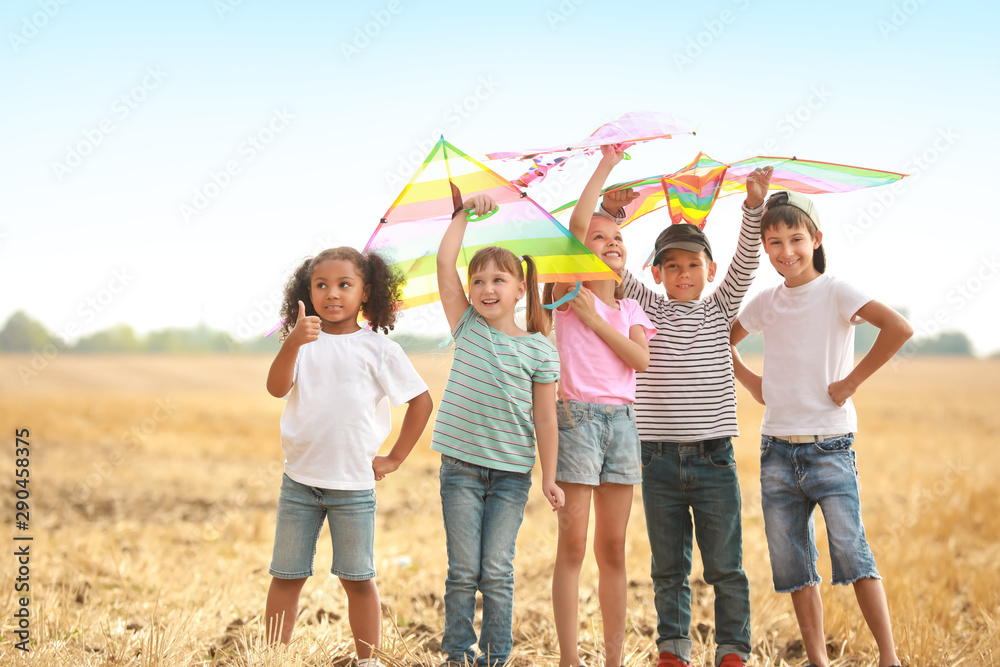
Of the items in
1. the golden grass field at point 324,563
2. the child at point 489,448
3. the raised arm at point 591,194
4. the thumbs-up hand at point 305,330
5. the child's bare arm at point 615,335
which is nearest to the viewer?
the thumbs-up hand at point 305,330

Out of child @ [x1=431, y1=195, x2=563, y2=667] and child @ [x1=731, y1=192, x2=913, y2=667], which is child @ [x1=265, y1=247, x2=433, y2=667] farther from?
child @ [x1=731, y1=192, x2=913, y2=667]

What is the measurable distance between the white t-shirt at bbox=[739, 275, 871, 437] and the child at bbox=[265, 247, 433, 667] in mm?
1744

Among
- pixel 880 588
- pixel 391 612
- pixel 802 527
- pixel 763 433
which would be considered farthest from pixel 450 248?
pixel 391 612

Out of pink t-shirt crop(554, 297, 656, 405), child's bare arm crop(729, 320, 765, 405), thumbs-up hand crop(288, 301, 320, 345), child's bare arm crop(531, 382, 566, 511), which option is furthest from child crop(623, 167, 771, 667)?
thumbs-up hand crop(288, 301, 320, 345)

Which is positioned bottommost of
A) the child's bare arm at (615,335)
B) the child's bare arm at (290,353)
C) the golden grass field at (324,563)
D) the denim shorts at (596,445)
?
the golden grass field at (324,563)

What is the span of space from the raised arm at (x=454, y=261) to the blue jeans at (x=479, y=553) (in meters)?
0.75

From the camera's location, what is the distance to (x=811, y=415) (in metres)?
3.80

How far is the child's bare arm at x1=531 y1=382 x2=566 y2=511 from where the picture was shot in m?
3.56

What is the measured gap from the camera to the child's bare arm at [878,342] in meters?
3.66

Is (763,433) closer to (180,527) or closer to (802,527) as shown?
(802,527)

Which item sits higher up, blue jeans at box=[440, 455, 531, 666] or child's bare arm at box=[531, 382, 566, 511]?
child's bare arm at box=[531, 382, 566, 511]

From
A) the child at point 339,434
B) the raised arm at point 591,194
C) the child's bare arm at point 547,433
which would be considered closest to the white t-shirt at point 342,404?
the child at point 339,434

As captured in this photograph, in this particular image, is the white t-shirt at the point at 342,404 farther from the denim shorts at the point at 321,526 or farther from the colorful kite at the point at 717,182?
the colorful kite at the point at 717,182

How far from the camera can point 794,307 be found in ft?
13.0
